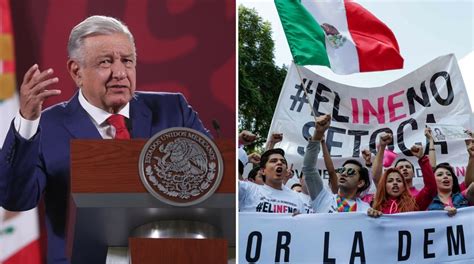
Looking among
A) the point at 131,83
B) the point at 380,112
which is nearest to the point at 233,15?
the point at 131,83

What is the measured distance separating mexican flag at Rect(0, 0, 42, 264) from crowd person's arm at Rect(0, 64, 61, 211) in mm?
49

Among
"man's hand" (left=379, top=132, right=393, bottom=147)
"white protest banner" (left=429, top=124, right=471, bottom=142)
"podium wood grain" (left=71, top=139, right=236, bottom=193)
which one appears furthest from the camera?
"white protest banner" (left=429, top=124, right=471, bottom=142)

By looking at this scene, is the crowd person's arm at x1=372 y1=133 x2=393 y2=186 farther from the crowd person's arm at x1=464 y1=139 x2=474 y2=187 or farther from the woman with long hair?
the crowd person's arm at x1=464 y1=139 x2=474 y2=187

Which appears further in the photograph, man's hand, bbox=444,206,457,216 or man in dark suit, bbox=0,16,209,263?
man's hand, bbox=444,206,457,216

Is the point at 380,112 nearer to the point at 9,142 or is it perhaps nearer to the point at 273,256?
the point at 273,256

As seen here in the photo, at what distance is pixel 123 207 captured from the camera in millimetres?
4453

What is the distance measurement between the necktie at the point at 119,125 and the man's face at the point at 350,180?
4.82 feet

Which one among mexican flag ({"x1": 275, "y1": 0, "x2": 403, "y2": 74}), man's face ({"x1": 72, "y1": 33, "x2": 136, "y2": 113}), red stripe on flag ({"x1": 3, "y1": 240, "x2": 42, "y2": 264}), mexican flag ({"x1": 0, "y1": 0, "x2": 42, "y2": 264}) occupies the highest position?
mexican flag ({"x1": 275, "y1": 0, "x2": 403, "y2": 74})

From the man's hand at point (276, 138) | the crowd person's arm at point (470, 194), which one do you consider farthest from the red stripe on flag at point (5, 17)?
the crowd person's arm at point (470, 194)

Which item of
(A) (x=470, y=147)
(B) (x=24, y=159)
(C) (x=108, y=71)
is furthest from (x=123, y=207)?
(A) (x=470, y=147)

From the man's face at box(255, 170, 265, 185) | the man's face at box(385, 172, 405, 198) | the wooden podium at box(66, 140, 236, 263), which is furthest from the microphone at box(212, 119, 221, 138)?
the man's face at box(385, 172, 405, 198)

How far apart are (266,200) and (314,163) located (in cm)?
42

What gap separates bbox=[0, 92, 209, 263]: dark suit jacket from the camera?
18.9 ft

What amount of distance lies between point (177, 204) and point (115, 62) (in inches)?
64.6
